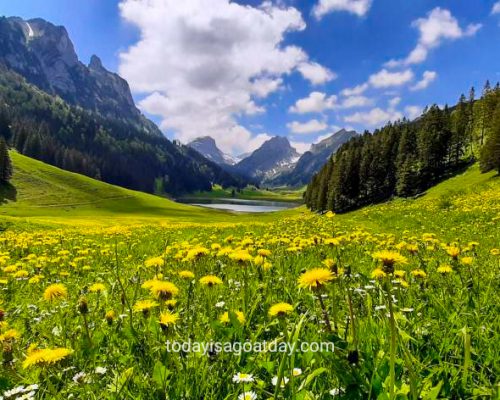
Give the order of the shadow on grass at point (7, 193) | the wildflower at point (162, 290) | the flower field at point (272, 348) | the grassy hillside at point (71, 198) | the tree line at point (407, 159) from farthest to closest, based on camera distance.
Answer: the shadow on grass at point (7, 193) → the grassy hillside at point (71, 198) → the tree line at point (407, 159) → the wildflower at point (162, 290) → the flower field at point (272, 348)

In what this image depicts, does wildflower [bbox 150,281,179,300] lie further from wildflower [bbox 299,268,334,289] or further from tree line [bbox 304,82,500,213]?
tree line [bbox 304,82,500,213]

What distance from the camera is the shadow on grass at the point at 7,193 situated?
105 meters

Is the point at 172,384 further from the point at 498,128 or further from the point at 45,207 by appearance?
the point at 45,207

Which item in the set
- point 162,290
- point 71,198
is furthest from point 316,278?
point 71,198

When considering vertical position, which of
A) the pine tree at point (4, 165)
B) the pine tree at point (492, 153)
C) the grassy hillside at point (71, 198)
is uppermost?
the pine tree at point (492, 153)

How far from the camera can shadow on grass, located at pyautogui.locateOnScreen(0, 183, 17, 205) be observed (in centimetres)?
10519

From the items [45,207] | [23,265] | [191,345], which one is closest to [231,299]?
[191,345]

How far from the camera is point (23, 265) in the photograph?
8.18 metres

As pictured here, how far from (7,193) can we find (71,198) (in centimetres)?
1664

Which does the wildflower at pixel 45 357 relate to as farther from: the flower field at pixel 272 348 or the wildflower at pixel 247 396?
the wildflower at pixel 247 396

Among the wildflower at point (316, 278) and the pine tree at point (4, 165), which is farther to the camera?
the pine tree at point (4, 165)

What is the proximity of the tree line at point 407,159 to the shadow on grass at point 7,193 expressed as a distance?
8527 cm

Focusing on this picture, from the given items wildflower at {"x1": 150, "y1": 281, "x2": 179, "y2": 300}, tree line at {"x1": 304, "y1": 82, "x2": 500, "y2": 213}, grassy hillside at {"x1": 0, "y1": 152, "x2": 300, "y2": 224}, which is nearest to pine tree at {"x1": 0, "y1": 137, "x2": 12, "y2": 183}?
grassy hillside at {"x1": 0, "y1": 152, "x2": 300, "y2": 224}

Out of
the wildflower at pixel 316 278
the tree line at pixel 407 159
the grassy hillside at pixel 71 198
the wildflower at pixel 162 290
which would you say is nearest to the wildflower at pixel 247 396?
Result: the wildflower at pixel 316 278
